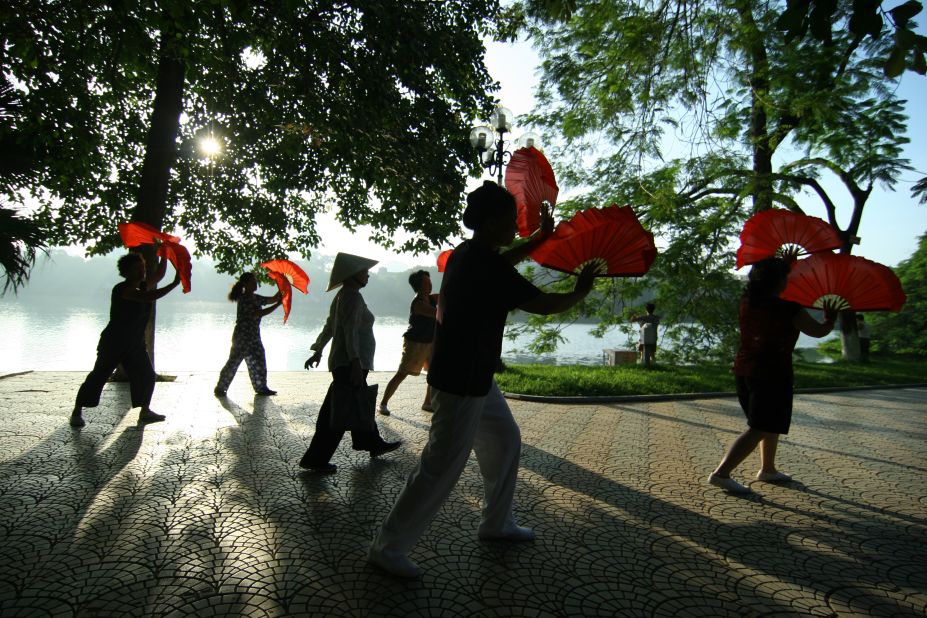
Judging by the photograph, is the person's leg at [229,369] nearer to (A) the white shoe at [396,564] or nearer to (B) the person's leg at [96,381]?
(B) the person's leg at [96,381]

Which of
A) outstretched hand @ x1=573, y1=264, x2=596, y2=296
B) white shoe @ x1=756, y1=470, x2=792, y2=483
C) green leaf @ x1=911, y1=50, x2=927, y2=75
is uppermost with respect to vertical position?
green leaf @ x1=911, y1=50, x2=927, y2=75

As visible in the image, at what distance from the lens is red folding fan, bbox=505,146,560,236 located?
307 centimetres

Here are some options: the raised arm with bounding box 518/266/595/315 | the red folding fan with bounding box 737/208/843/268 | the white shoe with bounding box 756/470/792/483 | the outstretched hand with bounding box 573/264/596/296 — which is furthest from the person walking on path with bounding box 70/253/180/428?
the white shoe with bounding box 756/470/792/483

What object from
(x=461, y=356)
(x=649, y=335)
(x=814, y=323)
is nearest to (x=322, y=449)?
(x=461, y=356)

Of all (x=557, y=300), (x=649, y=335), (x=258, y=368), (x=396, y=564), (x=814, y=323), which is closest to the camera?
(x=557, y=300)

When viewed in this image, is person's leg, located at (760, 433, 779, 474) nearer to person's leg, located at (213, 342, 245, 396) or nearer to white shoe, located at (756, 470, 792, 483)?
white shoe, located at (756, 470, 792, 483)

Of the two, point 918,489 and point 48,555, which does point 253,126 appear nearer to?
point 48,555

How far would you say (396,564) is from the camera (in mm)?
2703

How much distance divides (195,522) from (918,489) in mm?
5563

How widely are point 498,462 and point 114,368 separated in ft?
15.9

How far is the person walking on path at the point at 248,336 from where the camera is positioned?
8352mm

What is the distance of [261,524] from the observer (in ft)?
11.0

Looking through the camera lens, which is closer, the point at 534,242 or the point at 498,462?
the point at 534,242

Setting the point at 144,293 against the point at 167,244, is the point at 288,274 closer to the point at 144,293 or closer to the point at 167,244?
the point at 167,244
